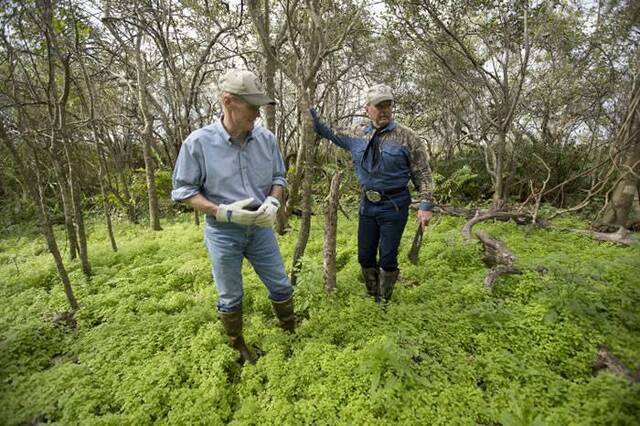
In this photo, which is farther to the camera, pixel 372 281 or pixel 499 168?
pixel 499 168

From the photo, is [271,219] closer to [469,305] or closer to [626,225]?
[469,305]

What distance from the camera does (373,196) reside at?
3.31 m

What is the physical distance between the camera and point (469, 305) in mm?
3525

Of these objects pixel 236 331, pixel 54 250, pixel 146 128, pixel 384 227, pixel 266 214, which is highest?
pixel 146 128

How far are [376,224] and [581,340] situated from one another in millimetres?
2128

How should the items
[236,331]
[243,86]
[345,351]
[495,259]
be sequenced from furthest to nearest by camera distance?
[495,259] < [236,331] < [345,351] < [243,86]

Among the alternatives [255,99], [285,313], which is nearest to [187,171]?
[255,99]

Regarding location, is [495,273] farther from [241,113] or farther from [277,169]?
[241,113]

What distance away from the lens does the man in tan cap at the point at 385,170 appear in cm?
318

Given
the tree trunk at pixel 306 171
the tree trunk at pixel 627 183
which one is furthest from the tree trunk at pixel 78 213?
the tree trunk at pixel 627 183

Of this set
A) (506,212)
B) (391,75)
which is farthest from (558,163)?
(391,75)

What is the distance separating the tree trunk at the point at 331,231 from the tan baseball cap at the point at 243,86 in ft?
4.39

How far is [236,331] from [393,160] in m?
2.27

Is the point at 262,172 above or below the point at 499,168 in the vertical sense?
above
